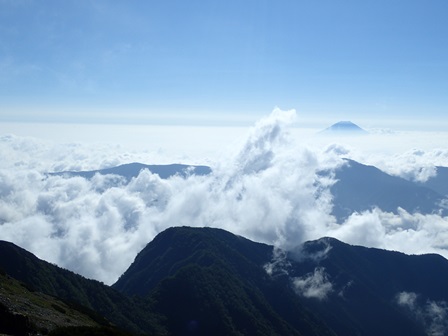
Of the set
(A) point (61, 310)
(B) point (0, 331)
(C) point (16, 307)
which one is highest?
(B) point (0, 331)

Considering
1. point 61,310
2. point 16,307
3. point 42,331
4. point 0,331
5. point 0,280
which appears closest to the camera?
point 0,331

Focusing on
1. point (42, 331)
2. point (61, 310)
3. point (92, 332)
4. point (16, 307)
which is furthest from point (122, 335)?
point (61, 310)

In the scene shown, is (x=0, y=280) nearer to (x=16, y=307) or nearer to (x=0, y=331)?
(x=16, y=307)

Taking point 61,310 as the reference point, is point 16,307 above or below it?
above

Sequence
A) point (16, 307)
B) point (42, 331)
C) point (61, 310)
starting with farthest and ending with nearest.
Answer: point (61, 310)
point (16, 307)
point (42, 331)

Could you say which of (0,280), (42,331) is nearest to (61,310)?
(0,280)

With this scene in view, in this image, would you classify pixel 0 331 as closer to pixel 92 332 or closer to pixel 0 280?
pixel 92 332

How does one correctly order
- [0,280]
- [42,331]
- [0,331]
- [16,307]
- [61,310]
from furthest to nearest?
[0,280]
[61,310]
[16,307]
[42,331]
[0,331]

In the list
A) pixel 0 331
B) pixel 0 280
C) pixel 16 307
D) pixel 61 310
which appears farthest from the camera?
pixel 0 280

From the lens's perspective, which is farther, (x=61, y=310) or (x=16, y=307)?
(x=61, y=310)
